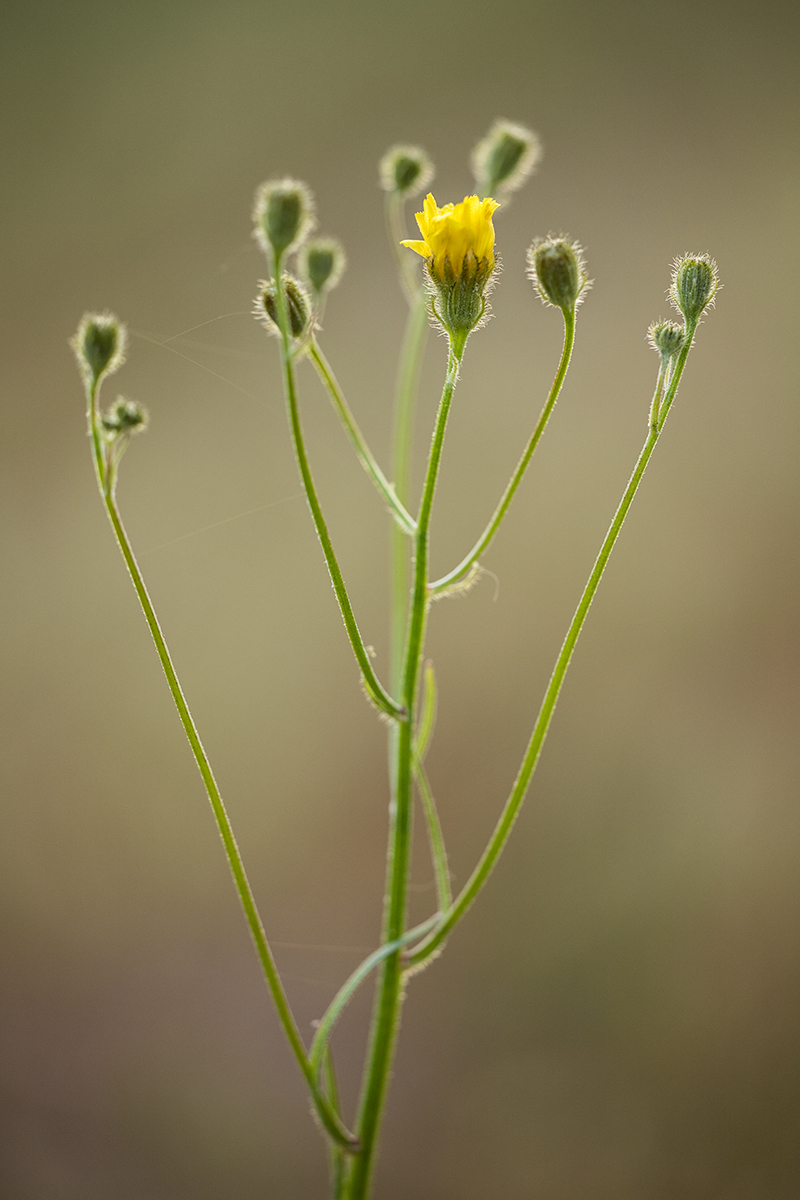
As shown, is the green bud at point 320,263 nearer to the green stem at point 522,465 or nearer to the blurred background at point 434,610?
the green stem at point 522,465

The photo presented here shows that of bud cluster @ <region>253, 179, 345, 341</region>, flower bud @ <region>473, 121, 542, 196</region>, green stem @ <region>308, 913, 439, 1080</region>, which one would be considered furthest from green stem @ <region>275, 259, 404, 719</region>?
→ flower bud @ <region>473, 121, 542, 196</region>

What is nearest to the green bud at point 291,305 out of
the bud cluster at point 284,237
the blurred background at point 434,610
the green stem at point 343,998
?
the bud cluster at point 284,237

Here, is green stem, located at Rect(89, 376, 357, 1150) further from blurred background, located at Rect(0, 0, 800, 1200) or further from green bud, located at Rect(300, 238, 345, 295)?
blurred background, located at Rect(0, 0, 800, 1200)

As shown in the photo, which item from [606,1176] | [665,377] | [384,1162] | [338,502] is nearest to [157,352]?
[338,502]

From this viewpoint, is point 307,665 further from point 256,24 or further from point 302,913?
point 256,24

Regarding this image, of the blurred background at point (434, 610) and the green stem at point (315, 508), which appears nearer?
the green stem at point (315, 508)

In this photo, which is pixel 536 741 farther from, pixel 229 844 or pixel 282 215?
pixel 282 215

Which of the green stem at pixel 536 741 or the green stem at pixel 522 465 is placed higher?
the green stem at pixel 522 465
